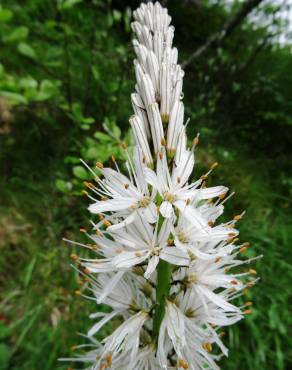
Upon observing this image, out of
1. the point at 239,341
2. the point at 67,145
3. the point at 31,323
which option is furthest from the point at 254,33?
the point at 31,323

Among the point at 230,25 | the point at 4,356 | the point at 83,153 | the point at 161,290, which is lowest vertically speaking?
the point at 4,356

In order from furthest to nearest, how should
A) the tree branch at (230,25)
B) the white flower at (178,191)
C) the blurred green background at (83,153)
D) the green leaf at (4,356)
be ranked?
1. the tree branch at (230,25)
2. the blurred green background at (83,153)
3. the green leaf at (4,356)
4. the white flower at (178,191)

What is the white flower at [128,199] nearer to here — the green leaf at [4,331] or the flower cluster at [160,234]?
the flower cluster at [160,234]

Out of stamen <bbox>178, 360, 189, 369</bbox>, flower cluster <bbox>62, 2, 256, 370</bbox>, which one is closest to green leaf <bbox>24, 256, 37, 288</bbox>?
flower cluster <bbox>62, 2, 256, 370</bbox>

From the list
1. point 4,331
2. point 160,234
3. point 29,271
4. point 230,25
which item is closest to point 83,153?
point 29,271

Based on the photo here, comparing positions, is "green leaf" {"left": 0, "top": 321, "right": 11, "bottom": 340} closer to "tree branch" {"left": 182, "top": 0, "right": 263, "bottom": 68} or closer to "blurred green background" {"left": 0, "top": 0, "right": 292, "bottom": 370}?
"blurred green background" {"left": 0, "top": 0, "right": 292, "bottom": 370}

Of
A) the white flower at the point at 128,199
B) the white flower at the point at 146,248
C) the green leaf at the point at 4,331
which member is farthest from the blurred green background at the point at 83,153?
the white flower at the point at 146,248

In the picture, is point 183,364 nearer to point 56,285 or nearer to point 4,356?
point 4,356
